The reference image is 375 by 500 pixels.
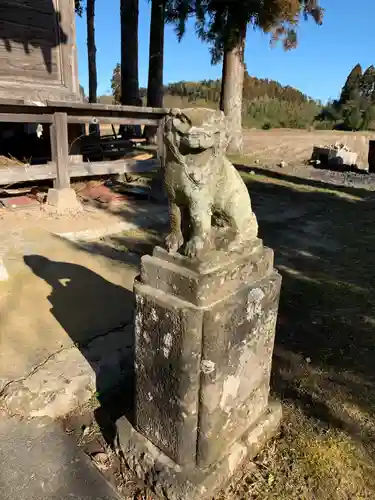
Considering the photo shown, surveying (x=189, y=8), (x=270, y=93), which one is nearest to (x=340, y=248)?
(x=189, y=8)

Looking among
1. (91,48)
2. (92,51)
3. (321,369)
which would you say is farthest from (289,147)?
(321,369)

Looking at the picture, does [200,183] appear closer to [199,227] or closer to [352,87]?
[199,227]

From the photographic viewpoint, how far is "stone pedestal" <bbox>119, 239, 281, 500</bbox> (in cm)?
185

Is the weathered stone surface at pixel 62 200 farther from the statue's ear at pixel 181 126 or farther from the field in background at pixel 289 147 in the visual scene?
the field in background at pixel 289 147

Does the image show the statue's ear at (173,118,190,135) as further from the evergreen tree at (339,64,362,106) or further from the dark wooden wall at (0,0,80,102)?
the evergreen tree at (339,64,362,106)

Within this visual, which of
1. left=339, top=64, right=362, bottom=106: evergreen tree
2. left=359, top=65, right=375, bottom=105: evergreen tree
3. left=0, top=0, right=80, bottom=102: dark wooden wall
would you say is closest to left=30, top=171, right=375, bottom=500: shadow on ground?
left=0, top=0, right=80, bottom=102: dark wooden wall

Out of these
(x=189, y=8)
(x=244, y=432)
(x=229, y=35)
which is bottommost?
(x=244, y=432)

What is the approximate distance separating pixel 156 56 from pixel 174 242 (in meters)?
14.5

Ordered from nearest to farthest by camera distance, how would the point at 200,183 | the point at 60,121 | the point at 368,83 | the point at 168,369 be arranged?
1. the point at 200,183
2. the point at 168,369
3. the point at 60,121
4. the point at 368,83

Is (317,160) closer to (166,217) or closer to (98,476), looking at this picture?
(166,217)

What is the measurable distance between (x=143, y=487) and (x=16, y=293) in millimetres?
2378

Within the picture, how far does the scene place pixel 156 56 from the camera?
47.9 ft

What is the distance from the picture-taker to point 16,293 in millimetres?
3820

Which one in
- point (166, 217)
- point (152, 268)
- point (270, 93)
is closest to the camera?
point (152, 268)
